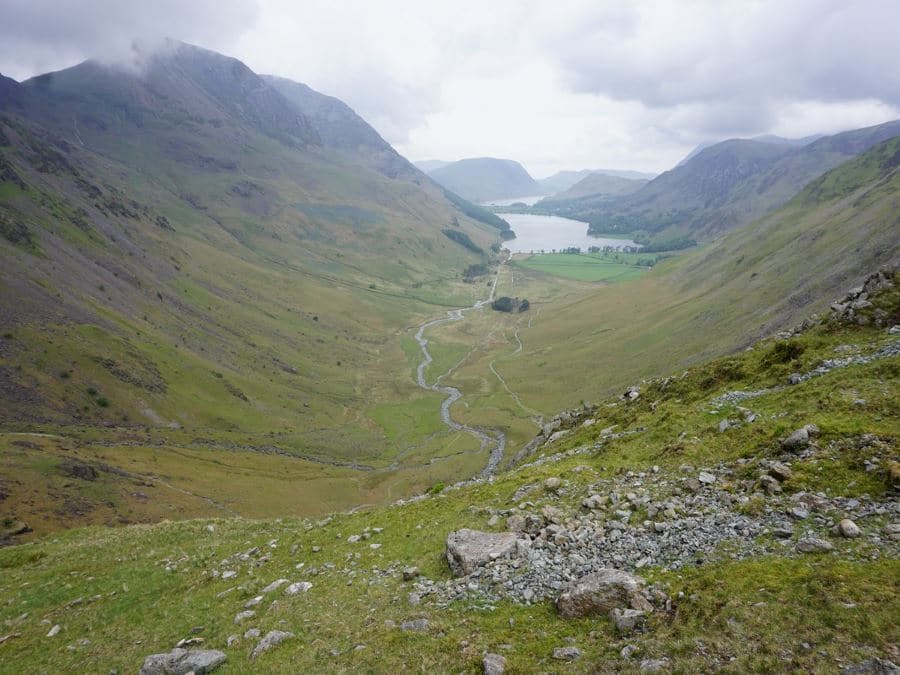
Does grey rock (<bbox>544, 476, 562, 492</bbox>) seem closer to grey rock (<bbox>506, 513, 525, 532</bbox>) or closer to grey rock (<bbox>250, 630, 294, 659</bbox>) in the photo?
grey rock (<bbox>506, 513, 525, 532</bbox>)

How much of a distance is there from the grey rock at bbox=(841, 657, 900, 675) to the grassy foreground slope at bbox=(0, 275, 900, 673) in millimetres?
160

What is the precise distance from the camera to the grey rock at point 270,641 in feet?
53.3

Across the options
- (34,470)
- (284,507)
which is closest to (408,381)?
(284,507)

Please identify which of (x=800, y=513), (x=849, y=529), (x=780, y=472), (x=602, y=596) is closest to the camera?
(x=849, y=529)

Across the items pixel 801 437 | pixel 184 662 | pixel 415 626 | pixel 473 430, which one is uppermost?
pixel 801 437

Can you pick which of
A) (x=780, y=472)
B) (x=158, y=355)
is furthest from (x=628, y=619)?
(x=158, y=355)

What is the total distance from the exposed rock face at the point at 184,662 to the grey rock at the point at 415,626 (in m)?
6.31

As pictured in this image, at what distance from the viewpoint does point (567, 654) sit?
12.8m

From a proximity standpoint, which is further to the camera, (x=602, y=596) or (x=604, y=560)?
(x=604, y=560)

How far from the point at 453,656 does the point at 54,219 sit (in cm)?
19339

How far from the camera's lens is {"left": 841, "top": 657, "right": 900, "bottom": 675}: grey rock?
9.36 metres

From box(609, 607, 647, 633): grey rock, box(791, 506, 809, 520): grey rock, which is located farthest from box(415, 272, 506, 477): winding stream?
box(609, 607, 647, 633): grey rock

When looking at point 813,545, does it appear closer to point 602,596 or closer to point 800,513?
point 800,513

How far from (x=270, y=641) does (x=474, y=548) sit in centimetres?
811
